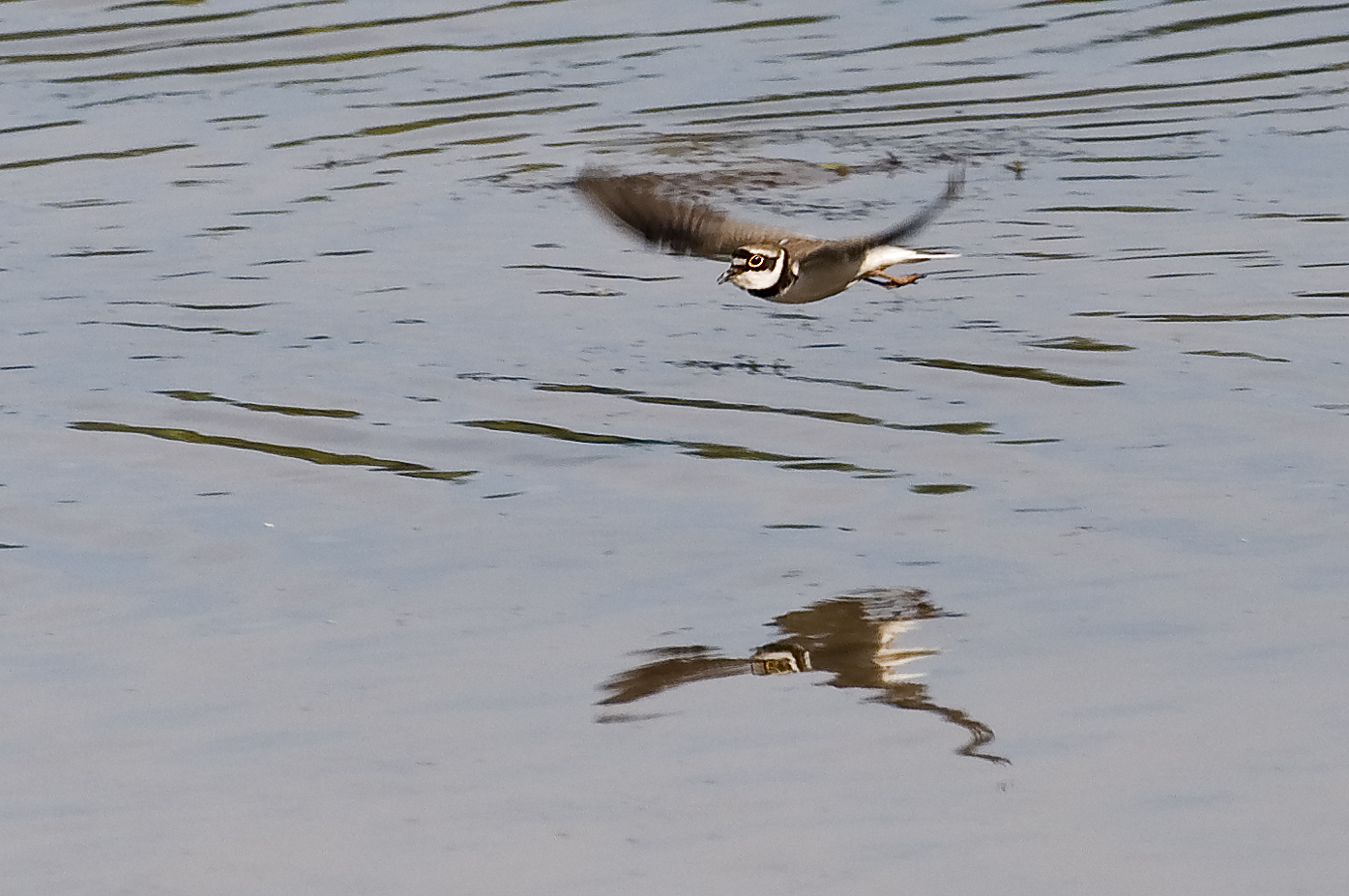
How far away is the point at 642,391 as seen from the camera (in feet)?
32.4

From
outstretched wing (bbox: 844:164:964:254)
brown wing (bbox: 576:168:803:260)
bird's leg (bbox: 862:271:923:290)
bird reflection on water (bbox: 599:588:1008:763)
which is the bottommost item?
bird reflection on water (bbox: 599:588:1008:763)

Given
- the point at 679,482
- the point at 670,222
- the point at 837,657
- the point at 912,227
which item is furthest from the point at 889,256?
the point at 837,657

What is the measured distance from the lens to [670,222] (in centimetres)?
930

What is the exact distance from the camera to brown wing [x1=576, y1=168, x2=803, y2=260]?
9141 millimetres

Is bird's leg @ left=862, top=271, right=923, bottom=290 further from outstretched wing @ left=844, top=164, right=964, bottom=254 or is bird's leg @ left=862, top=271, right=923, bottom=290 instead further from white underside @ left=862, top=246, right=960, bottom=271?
outstretched wing @ left=844, top=164, right=964, bottom=254

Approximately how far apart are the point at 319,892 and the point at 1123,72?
1126 cm

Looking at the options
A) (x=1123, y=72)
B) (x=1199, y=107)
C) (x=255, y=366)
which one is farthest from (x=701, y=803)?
(x=1123, y=72)

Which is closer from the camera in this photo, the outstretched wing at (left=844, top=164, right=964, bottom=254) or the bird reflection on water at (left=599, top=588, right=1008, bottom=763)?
the bird reflection on water at (left=599, top=588, right=1008, bottom=763)

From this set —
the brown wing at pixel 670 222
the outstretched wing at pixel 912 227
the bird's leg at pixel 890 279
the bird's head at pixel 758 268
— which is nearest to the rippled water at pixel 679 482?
the bird's leg at pixel 890 279

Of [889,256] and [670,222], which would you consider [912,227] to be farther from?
[670,222]

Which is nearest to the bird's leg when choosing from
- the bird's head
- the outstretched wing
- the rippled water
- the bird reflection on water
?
the rippled water

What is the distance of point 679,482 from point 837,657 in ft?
6.26

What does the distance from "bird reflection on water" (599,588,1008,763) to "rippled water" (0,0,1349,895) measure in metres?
0.02

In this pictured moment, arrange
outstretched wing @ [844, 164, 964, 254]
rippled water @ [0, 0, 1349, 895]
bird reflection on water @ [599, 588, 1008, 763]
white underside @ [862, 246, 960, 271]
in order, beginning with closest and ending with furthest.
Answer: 1. rippled water @ [0, 0, 1349, 895]
2. bird reflection on water @ [599, 588, 1008, 763]
3. outstretched wing @ [844, 164, 964, 254]
4. white underside @ [862, 246, 960, 271]
